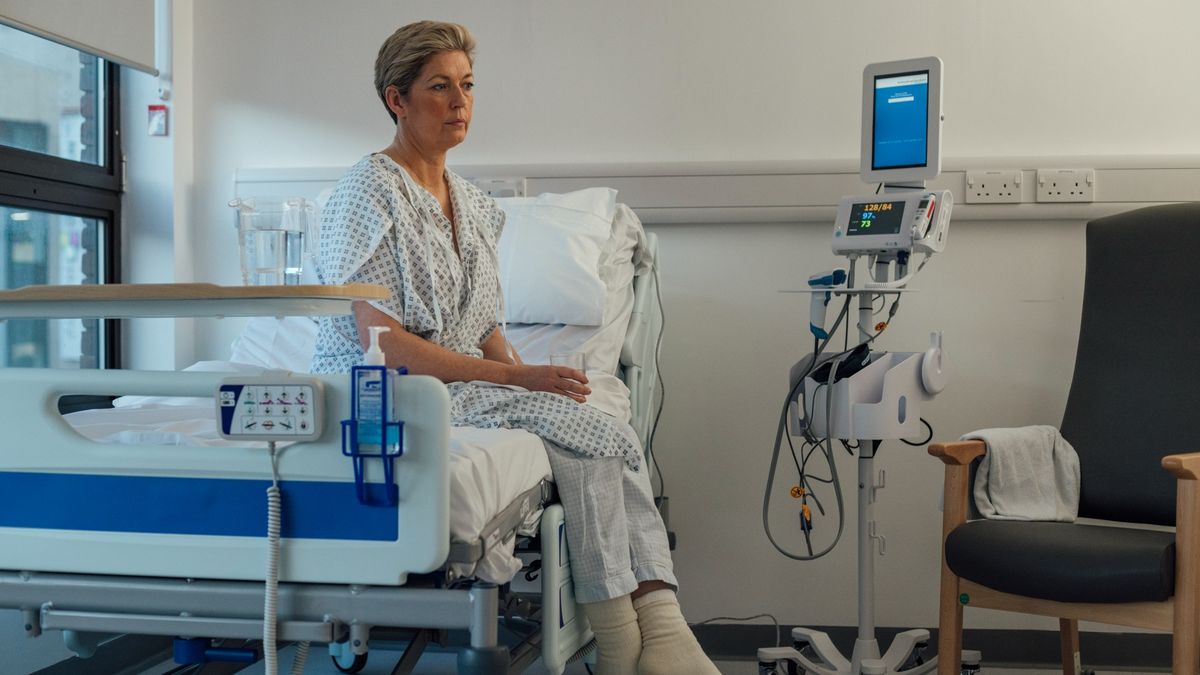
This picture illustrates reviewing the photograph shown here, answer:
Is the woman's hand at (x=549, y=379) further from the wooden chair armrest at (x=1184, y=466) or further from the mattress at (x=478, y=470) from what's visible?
the wooden chair armrest at (x=1184, y=466)

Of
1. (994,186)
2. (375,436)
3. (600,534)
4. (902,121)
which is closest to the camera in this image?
(375,436)

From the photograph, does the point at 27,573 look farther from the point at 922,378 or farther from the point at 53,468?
the point at 922,378

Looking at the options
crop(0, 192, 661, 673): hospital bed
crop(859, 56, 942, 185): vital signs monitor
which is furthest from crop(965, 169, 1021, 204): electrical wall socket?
crop(0, 192, 661, 673): hospital bed

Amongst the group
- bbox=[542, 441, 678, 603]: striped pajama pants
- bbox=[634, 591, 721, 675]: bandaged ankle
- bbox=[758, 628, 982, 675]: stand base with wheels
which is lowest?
bbox=[758, 628, 982, 675]: stand base with wheels

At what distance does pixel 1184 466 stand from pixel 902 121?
0.99 m

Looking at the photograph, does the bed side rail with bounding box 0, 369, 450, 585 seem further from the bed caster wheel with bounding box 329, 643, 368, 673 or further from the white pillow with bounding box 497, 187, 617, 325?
the bed caster wheel with bounding box 329, 643, 368, 673

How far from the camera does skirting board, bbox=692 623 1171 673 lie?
122 inches

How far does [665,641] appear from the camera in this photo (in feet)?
6.29

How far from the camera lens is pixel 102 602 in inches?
58.4

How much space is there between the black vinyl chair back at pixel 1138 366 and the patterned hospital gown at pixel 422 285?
4.54 feet

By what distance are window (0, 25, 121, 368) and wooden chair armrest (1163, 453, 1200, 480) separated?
2.73 metres

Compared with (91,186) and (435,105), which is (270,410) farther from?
(91,186)

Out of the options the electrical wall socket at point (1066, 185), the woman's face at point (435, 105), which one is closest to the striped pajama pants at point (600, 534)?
the woman's face at point (435, 105)

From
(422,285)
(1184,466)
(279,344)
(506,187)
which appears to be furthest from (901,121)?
(279,344)
